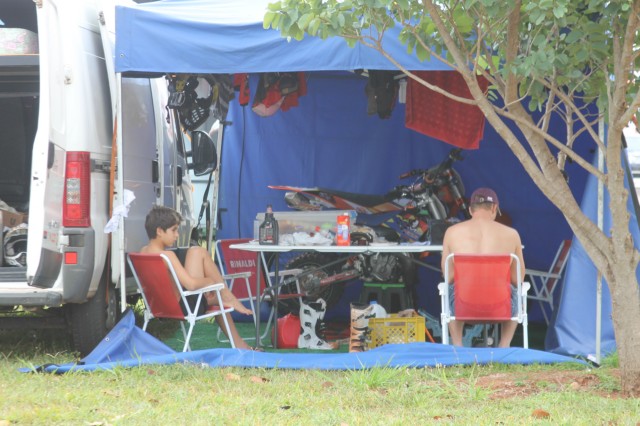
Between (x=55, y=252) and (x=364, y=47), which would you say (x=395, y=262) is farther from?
(x=55, y=252)

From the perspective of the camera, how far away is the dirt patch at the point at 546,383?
4855 millimetres

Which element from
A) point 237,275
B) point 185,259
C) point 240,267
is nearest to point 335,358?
point 185,259

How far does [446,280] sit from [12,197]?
12.3 ft

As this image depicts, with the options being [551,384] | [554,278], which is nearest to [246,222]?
[554,278]

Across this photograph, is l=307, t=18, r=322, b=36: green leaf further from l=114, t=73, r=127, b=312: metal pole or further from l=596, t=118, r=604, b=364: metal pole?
l=596, t=118, r=604, b=364: metal pole

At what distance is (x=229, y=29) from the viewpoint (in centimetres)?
573

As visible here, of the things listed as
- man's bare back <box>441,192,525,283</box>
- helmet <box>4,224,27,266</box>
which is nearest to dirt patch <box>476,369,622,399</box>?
man's bare back <box>441,192,525,283</box>

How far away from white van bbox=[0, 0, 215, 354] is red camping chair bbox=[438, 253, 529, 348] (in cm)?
203

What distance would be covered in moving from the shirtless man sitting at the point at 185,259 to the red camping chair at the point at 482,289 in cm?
136

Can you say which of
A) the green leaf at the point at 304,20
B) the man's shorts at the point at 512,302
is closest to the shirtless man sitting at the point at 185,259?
the man's shorts at the point at 512,302

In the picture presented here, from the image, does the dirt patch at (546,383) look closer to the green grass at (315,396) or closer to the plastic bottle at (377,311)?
the green grass at (315,396)

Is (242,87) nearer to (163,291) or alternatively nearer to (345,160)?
(345,160)

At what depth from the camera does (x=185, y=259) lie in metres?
6.45

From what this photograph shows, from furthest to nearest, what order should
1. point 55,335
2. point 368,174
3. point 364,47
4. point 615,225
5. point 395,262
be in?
point 368,174
point 395,262
point 55,335
point 364,47
point 615,225
